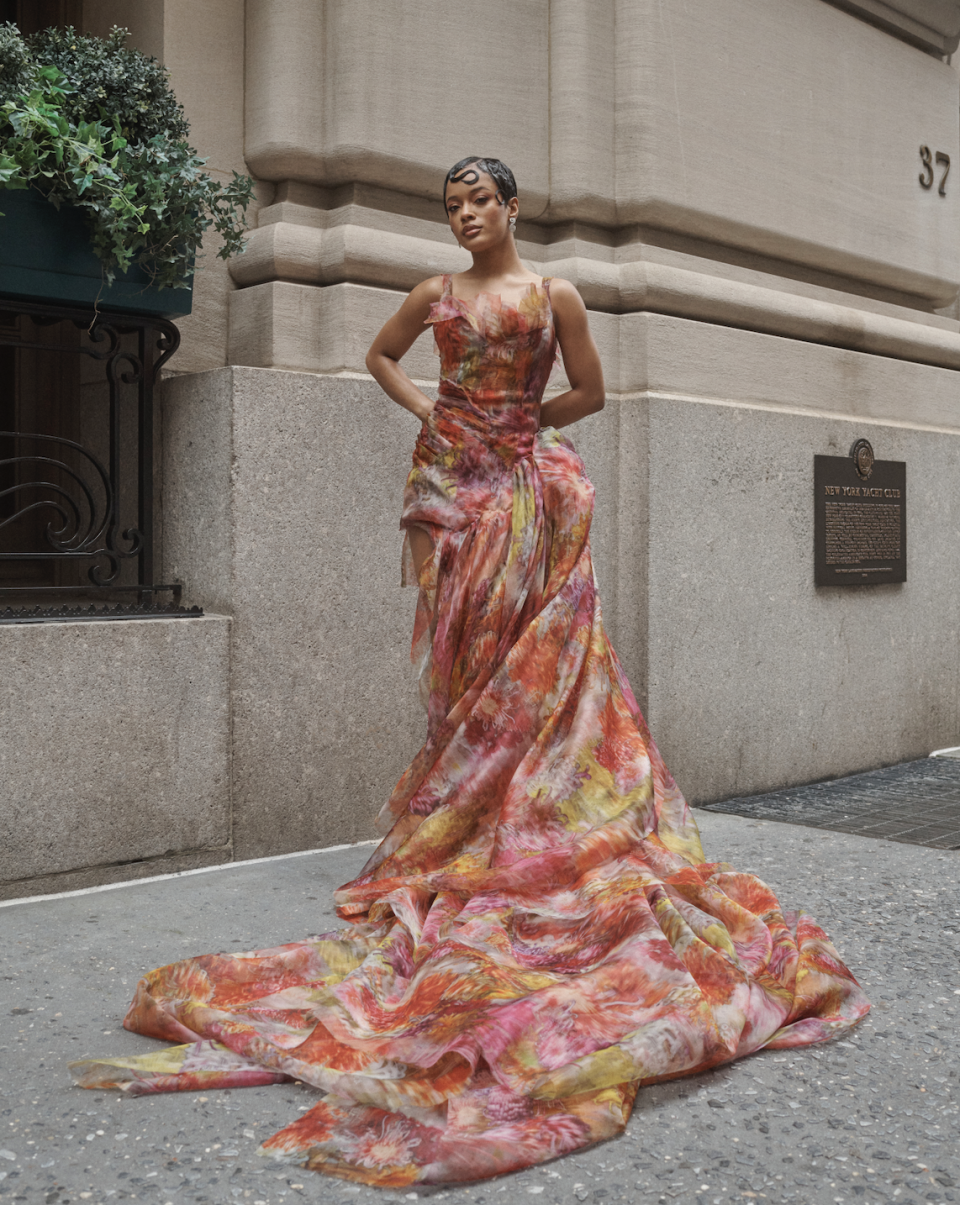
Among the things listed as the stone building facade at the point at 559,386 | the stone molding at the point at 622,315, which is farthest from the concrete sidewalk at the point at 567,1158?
the stone molding at the point at 622,315

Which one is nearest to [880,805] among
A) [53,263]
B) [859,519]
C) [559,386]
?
[859,519]

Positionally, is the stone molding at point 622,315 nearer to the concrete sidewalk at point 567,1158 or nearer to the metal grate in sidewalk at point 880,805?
the metal grate in sidewalk at point 880,805

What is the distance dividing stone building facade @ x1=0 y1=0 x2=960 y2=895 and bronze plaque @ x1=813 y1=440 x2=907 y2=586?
120mm

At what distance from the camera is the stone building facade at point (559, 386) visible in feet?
15.1

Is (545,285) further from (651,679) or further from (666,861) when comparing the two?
(651,679)

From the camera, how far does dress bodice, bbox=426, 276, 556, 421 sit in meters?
3.93

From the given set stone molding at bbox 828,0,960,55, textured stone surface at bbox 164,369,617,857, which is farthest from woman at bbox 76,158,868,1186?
stone molding at bbox 828,0,960,55

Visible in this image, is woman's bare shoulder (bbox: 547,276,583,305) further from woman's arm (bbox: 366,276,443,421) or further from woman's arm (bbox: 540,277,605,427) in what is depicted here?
woman's arm (bbox: 366,276,443,421)

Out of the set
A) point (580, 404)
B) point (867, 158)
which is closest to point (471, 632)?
point (580, 404)

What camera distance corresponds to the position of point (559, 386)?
5.85 meters

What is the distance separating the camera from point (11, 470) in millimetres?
5645

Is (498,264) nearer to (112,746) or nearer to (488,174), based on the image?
(488,174)

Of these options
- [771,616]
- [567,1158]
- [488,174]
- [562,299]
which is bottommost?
[567,1158]

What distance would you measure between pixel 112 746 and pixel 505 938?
175cm
